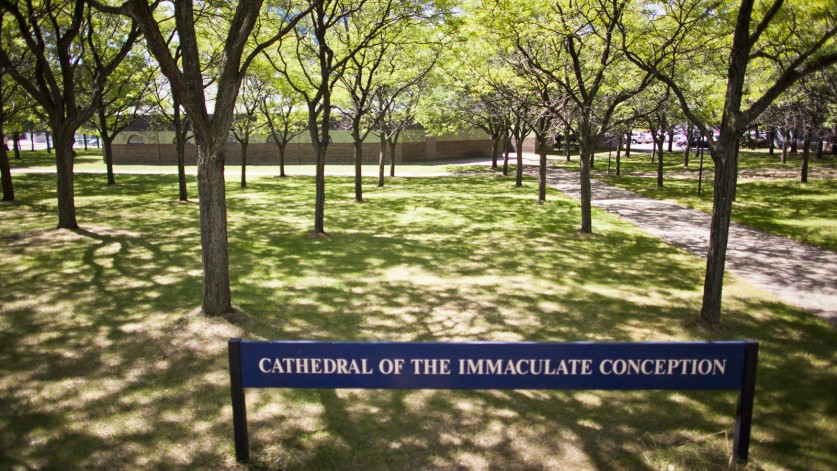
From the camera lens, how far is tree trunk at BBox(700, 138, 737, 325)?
297 inches

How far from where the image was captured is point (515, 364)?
401 cm

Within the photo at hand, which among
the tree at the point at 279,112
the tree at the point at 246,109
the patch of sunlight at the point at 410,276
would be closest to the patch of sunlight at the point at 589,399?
the patch of sunlight at the point at 410,276

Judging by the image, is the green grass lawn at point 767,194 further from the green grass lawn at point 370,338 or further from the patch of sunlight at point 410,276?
the patch of sunlight at point 410,276

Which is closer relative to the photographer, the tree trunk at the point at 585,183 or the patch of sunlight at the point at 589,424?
the patch of sunlight at the point at 589,424

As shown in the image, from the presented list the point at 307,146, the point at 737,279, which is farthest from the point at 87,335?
the point at 307,146

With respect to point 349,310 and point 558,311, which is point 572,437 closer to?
point 558,311

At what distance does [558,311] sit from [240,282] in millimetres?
5519

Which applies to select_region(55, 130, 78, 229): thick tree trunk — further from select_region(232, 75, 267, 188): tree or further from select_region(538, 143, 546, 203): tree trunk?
select_region(538, 143, 546, 203): tree trunk

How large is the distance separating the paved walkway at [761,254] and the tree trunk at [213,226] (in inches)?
347

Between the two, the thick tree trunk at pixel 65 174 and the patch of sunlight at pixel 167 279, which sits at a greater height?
the thick tree trunk at pixel 65 174

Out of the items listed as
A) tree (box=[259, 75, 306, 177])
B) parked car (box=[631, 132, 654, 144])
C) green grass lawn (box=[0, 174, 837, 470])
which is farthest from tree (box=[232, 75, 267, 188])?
parked car (box=[631, 132, 654, 144])

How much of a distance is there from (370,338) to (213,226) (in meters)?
2.60

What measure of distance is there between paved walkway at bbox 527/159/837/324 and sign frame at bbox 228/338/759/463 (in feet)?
19.2

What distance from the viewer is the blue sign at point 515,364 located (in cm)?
399
